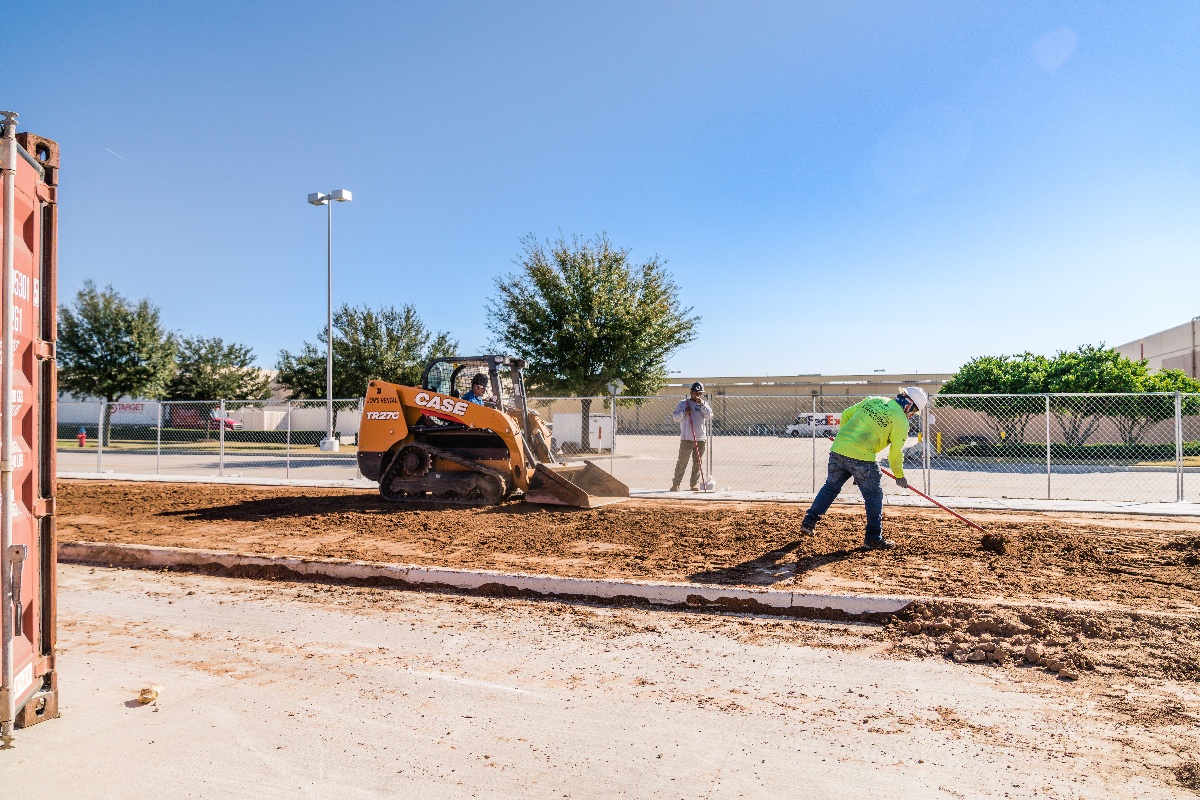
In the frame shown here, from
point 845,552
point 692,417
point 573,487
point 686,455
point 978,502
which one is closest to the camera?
point 845,552

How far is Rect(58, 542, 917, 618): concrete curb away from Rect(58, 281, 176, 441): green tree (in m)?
32.3

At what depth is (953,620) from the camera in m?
5.33

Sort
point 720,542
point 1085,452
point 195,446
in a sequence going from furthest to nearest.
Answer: point 1085,452, point 195,446, point 720,542

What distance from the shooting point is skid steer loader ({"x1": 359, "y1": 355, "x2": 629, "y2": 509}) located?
1098 centimetres

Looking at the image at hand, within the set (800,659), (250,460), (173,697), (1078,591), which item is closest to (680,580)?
(800,659)

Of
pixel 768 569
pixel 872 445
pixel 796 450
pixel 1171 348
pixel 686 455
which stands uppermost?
pixel 1171 348

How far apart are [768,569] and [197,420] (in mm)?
18843

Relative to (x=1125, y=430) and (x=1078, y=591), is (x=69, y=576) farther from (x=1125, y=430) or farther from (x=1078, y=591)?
(x=1125, y=430)

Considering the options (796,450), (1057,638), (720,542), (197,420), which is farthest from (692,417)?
(197,420)

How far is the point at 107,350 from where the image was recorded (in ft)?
117

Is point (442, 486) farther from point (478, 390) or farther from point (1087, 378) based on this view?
point (1087, 378)

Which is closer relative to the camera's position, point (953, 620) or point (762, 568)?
point (953, 620)

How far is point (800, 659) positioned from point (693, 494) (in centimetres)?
861

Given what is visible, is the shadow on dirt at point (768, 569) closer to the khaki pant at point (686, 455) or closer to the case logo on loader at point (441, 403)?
the case logo on loader at point (441, 403)
